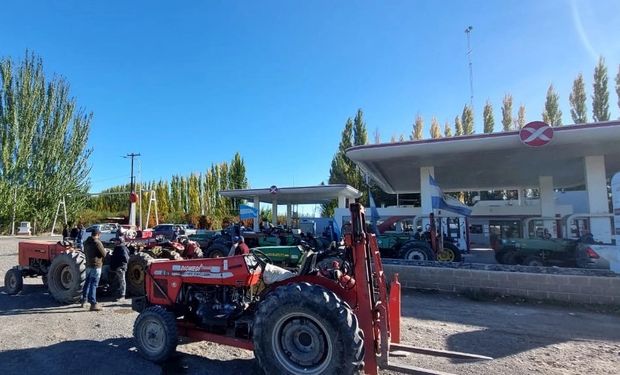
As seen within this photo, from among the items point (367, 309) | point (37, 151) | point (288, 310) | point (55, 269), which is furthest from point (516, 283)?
point (37, 151)

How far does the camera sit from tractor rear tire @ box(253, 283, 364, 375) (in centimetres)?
362

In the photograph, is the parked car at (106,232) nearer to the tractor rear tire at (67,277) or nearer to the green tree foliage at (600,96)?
the tractor rear tire at (67,277)

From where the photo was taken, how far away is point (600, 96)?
31016mm

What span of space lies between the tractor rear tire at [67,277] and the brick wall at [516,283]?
22.8ft

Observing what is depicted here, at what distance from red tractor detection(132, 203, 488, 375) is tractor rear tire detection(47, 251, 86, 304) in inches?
133

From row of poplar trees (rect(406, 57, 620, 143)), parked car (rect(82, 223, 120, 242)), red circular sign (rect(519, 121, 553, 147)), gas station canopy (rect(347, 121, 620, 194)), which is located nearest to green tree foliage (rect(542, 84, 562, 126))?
row of poplar trees (rect(406, 57, 620, 143))

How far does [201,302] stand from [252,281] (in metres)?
0.82

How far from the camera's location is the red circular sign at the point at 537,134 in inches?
499

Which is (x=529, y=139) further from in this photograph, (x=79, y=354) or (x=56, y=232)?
(x=56, y=232)

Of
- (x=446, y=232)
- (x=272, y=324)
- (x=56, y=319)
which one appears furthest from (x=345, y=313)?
(x=446, y=232)

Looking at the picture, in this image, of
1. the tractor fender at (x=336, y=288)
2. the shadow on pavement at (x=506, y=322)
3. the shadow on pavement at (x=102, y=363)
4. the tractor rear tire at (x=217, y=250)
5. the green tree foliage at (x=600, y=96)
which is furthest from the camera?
the green tree foliage at (x=600, y=96)

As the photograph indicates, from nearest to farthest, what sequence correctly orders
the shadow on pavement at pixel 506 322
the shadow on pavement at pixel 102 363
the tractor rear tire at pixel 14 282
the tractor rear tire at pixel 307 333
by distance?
the tractor rear tire at pixel 307 333, the shadow on pavement at pixel 102 363, the shadow on pavement at pixel 506 322, the tractor rear tire at pixel 14 282

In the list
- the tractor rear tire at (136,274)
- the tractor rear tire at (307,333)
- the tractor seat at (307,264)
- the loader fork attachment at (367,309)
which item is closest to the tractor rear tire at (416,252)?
the tractor rear tire at (136,274)

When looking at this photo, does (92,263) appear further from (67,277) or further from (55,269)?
(55,269)
